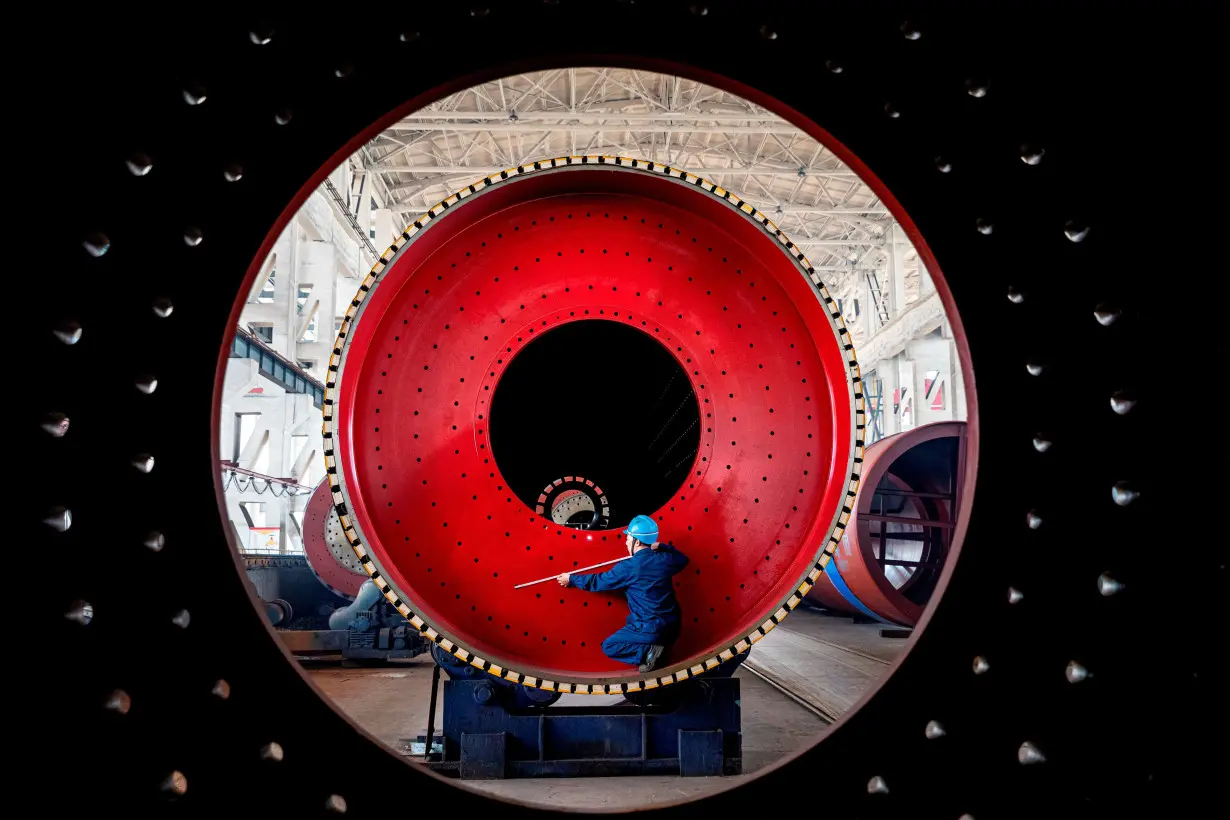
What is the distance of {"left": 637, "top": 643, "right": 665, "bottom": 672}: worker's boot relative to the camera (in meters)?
3.40

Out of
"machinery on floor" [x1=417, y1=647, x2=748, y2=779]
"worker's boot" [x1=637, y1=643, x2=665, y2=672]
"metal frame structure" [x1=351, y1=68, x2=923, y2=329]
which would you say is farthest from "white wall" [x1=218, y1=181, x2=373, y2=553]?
"worker's boot" [x1=637, y1=643, x2=665, y2=672]

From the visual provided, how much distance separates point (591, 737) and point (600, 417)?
5.58 feet

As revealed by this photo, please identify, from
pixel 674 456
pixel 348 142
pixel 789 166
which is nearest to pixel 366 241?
pixel 789 166

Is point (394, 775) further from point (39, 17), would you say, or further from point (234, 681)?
point (39, 17)

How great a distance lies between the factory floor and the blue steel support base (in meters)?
0.09

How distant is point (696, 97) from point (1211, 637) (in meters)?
18.1

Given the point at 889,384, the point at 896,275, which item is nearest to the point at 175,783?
the point at 896,275

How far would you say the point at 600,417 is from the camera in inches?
158

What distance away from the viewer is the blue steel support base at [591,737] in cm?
422

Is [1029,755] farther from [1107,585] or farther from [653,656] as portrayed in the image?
[653,656]

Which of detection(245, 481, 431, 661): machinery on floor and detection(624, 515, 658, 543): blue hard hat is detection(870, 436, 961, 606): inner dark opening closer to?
detection(245, 481, 431, 661): machinery on floor

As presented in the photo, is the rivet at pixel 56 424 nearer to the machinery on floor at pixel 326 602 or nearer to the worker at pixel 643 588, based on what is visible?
the worker at pixel 643 588

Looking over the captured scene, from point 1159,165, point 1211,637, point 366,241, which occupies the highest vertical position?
point 366,241

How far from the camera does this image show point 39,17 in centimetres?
108
